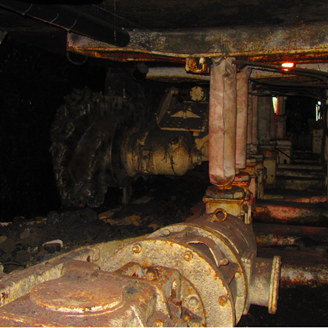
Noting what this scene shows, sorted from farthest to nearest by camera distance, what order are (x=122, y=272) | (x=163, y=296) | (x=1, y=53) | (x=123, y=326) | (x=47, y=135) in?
(x=47, y=135) → (x=1, y=53) → (x=122, y=272) → (x=163, y=296) → (x=123, y=326)

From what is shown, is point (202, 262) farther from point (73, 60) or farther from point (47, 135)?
point (73, 60)

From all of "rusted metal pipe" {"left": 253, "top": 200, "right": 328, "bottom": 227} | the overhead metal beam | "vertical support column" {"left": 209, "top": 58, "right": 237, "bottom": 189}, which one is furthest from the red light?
"rusted metal pipe" {"left": 253, "top": 200, "right": 328, "bottom": 227}

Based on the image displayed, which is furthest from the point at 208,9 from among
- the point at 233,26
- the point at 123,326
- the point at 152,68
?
the point at 152,68

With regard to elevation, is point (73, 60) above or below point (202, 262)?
above

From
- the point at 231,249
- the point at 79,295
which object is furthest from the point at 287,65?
the point at 79,295

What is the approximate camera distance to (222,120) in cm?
379

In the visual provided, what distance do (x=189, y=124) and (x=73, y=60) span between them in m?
3.02

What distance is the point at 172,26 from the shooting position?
343 cm

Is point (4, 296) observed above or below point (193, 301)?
above

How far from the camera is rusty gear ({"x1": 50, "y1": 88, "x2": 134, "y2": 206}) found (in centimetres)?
485

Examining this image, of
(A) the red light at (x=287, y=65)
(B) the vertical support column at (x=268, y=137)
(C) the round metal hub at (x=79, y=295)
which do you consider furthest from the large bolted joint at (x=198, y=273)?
(B) the vertical support column at (x=268, y=137)

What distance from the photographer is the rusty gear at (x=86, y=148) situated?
4.85m

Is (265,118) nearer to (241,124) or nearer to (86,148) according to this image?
(241,124)

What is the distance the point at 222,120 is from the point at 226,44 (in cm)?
84
